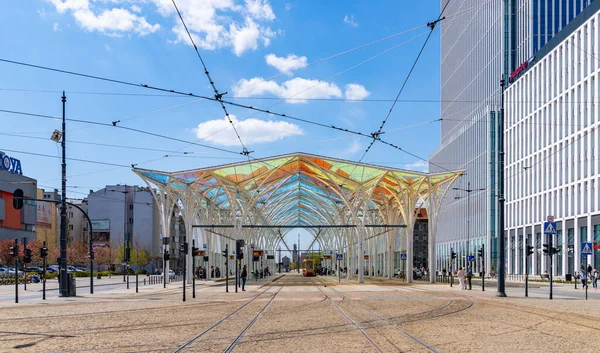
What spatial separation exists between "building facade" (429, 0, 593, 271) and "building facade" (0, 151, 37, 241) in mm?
56187

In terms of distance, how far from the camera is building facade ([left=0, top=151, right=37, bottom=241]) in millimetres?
98750

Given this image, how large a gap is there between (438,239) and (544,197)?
50587mm

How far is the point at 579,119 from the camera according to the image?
68125 mm

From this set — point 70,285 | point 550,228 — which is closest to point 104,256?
point 70,285

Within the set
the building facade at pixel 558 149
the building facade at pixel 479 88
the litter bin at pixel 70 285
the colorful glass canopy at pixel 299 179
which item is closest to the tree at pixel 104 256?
the colorful glass canopy at pixel 299 179

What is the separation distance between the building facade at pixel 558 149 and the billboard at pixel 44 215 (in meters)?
70.5

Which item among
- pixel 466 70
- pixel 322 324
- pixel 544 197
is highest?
pixel 466 70

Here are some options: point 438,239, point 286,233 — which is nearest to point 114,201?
point 286,233

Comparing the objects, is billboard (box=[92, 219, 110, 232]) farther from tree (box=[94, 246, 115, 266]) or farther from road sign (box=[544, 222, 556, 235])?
road sign (box=[544, 222, 556, 235])

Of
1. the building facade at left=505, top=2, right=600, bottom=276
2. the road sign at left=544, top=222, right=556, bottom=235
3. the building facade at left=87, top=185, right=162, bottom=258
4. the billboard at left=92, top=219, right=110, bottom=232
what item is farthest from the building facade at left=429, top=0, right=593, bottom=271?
the billboard at left=92, top=219, right=110, bottom=232

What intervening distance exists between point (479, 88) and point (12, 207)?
66087 mm

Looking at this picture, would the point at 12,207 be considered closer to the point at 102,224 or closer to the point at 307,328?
the point at 102,224

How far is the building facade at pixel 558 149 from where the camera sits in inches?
2584

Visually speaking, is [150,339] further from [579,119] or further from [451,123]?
[451,123]
